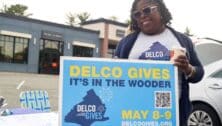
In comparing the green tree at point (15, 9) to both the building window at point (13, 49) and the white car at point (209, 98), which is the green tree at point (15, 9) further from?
the white car at point (209, 98)

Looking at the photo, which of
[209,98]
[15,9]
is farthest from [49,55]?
[209,98]

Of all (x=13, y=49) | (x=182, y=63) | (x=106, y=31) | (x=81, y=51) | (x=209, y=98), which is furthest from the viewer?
(x=106, y=31)

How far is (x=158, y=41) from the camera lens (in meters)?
3.12

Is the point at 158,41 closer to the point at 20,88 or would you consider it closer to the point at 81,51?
the point at 20,88

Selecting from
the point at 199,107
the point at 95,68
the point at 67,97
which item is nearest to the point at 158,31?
the point at 95,68

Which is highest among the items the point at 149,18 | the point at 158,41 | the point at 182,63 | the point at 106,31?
the point at 106,31

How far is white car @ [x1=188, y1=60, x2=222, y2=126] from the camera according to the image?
8391 millimetres

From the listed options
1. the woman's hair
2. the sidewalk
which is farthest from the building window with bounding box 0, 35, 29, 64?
the woman's hair

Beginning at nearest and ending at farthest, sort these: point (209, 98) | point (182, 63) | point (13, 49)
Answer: point (182, 63) < point (209, 98) < point (13, 49)

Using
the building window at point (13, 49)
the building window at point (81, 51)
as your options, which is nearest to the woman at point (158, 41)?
the building window at point (13, 49)

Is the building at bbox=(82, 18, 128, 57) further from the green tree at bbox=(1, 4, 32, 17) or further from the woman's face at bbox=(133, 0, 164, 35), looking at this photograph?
the woman's face at bbox=(133, 0, 164, 35)

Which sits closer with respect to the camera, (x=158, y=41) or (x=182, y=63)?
(x=182, y=63)

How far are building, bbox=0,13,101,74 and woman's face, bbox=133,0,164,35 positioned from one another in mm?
38300

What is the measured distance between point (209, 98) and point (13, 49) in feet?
116
